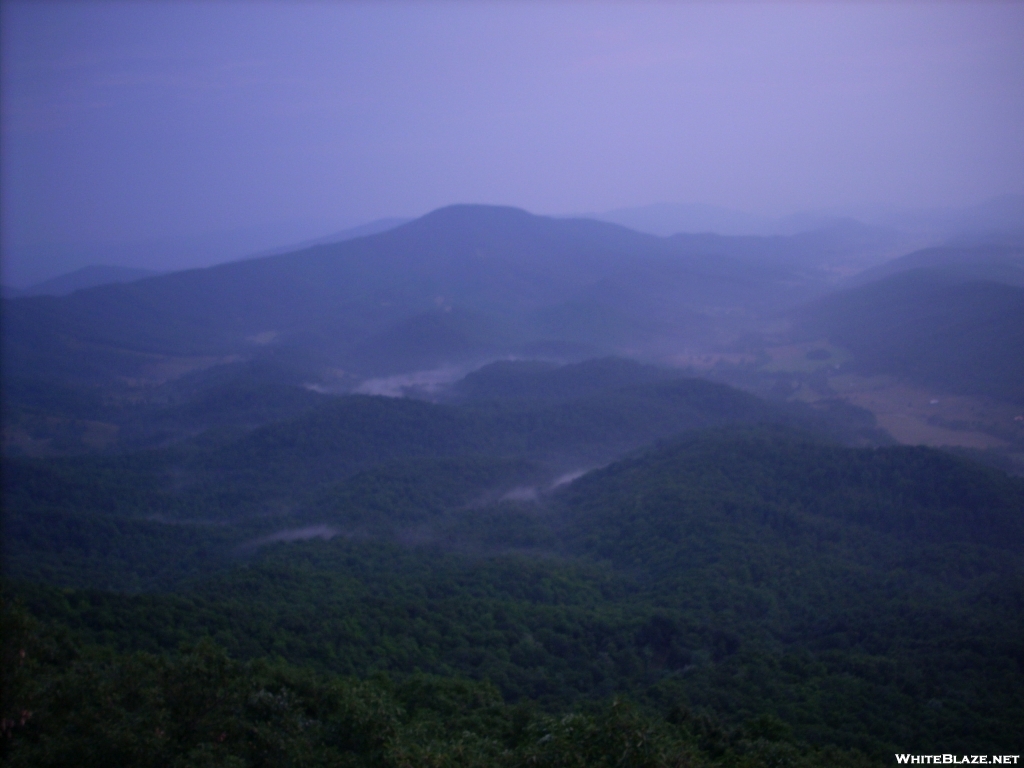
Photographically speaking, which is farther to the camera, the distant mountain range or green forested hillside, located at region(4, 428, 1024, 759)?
the distant mountain range

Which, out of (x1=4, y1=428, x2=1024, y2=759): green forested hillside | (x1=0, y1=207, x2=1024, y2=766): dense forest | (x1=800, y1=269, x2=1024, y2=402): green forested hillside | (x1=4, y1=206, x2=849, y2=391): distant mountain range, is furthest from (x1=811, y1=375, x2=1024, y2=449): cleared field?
(x1=4, y1=206, x2=849, y2=391): distant mountain range

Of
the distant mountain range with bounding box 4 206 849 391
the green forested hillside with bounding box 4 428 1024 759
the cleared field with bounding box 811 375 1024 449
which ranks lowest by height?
the cleared field with bounding box 811 375 1024 449

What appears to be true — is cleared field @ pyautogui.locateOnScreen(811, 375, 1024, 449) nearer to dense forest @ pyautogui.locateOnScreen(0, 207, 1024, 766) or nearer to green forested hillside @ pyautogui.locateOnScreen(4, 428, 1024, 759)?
dense forest @ pyautogui.locateOnScreen(0, 207, 1024, 766)

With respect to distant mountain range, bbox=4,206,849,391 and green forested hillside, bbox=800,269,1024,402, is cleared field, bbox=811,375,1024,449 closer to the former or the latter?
green forested hillside, bbox=800,269,1024,402

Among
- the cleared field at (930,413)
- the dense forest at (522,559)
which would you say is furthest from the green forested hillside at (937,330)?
the cleared field at (930,413)

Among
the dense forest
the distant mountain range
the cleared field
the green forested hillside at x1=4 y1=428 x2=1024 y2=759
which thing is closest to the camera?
the dense forest

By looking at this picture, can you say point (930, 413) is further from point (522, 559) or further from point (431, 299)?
point (431, 299)

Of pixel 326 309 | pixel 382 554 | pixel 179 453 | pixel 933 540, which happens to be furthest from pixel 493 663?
pixel 326 309

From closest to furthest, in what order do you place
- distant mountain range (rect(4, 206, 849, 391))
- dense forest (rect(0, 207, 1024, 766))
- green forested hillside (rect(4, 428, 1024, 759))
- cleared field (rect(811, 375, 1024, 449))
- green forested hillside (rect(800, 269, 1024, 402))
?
dense forest (rect(0, 207, 1024, 766)) < green forested hillside (rect(4, 428, 1024, 759)) < cleared field (rect(811, 375, 1024, 449)) < green forested hillside (rect(800, 269, 1024, 402)) < distant mountain range (rect(4, 206, 849, 391))

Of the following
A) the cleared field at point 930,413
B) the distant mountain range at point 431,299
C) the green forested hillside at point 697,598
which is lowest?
the cleared field at point 930,413

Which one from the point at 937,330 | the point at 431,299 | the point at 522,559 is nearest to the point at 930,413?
the point at 937,330

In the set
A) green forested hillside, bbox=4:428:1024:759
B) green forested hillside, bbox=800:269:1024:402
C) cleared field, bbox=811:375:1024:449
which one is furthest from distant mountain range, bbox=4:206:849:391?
green forested hillside, bbox=4:428:1024:759

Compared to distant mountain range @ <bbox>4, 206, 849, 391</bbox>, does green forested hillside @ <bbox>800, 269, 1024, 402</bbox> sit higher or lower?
lower

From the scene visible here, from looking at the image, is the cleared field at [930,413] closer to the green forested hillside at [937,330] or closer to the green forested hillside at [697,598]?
the green forested hillside at [937,330]
